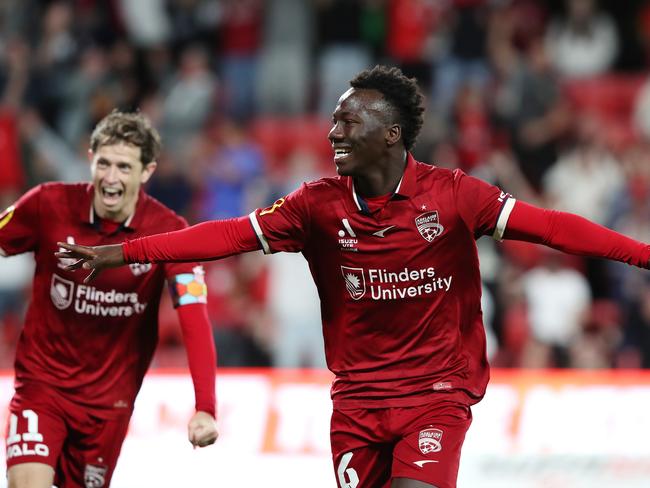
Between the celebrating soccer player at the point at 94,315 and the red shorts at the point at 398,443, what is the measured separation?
77 cm

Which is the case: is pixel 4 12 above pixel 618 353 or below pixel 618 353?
above

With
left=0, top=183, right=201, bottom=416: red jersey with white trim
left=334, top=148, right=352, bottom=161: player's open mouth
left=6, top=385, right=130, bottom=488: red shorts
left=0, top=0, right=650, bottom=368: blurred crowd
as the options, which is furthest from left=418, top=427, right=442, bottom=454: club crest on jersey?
left=0, top=0, right=650, bottom=368: blurred crowd

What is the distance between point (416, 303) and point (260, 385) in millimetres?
3228

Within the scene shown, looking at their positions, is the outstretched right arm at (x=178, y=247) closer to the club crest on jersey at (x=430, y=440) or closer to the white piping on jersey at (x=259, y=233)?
the white piping on jersey at (x=259, y=233)

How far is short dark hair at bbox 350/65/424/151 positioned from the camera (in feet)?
17.1

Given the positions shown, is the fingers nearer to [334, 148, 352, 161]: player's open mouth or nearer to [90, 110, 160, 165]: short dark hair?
[334, 148, 352, 161]: player's open mouth

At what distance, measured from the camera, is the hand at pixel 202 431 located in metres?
5.37

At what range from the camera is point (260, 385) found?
27.1 feet

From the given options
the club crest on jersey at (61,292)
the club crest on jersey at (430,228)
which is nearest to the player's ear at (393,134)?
the club crest on jersey at (430,228)

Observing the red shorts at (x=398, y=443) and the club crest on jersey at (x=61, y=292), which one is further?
the club crest on jersey at (x=61, y=292)

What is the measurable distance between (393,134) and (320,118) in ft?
25.4

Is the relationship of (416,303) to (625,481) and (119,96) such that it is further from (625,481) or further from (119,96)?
(119,96)

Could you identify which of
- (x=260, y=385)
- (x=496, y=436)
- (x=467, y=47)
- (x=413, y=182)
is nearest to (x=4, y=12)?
(x=467, y=47)

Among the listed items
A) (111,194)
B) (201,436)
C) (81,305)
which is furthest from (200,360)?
(111,194)
